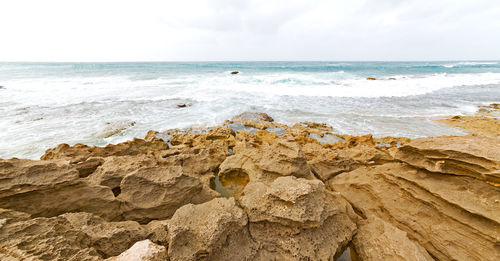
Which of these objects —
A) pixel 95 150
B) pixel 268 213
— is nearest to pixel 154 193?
pixel 268 213

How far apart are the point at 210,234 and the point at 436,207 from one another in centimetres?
288

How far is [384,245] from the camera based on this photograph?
2467mm

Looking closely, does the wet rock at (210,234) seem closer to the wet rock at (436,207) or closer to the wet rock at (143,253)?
the wet rock at (143,253)

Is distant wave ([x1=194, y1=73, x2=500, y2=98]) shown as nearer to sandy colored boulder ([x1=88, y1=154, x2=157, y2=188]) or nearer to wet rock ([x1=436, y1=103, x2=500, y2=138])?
wet rock ([x1=436, y1=103, x2=500, y2=138])

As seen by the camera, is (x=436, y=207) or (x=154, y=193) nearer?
(x=436, y=207)

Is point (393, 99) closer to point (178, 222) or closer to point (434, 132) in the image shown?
point (434, 132)

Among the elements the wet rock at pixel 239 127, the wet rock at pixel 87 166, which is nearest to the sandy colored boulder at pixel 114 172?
the wet rock at pixel 87 166

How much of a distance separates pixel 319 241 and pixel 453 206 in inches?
68.8

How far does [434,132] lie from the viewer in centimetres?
826

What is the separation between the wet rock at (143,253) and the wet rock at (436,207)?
111 inches

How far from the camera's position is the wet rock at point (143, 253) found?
173 cm

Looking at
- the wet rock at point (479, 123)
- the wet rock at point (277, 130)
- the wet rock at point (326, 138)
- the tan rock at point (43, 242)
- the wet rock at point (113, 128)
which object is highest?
the tan rock at point (43, 242)

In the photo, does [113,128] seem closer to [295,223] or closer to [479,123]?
[295,223]

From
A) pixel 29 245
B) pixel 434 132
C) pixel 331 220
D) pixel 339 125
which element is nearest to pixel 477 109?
pixel 434 132
